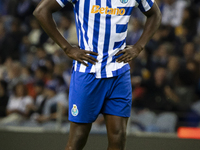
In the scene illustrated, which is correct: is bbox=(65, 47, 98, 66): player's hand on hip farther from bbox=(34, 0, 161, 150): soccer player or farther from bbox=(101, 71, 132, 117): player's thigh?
bbox=(101, 71, 132, 117): player's thigh

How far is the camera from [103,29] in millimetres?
2598

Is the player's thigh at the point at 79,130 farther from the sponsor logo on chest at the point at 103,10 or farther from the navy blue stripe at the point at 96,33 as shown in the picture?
the sponsor logo on chest at the point at 103,10

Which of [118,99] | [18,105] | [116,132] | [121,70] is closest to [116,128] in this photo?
[116,132]

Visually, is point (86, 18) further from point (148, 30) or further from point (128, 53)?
point (148, 30)

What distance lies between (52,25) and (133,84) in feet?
11.7

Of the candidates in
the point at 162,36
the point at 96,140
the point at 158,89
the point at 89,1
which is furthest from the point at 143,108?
the point at 89,1

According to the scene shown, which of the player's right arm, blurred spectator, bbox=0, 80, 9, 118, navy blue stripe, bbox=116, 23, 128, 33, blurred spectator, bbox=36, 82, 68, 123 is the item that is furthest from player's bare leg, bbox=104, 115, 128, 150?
blurred spectator, bbox=0, 80, 9, 118

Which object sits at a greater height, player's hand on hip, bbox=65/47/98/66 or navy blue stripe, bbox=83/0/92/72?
navy blue stripe, bbox=83/0/92/72

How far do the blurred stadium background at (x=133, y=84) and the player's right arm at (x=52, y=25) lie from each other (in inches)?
71.0

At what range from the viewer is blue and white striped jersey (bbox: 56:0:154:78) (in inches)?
102

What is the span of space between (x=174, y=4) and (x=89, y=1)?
15.9ft

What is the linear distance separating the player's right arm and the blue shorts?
13 centimetres

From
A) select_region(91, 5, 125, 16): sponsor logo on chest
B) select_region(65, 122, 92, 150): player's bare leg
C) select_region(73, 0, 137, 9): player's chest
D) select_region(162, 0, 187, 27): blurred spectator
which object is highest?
select_region(162, 0, 187, 27): blurred spectator

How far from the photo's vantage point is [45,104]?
5820mm
